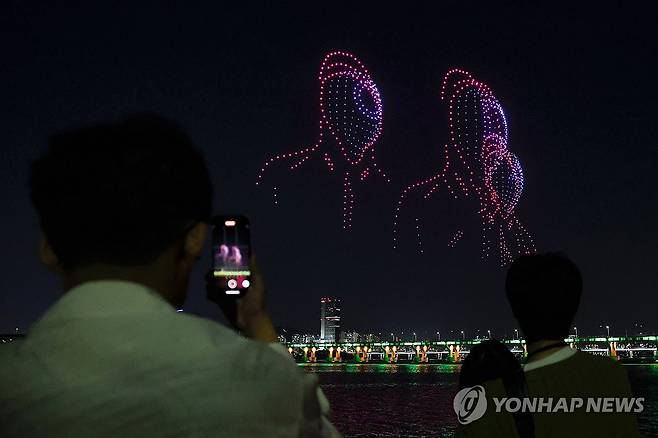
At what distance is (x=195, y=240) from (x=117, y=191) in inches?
11.2

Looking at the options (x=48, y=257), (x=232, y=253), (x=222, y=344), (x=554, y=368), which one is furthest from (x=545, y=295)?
(x=48, y=257)

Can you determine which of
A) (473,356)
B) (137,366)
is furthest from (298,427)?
(473,356)

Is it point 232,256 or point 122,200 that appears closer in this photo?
point 122,200

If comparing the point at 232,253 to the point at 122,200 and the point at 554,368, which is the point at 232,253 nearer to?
the point at 122,200

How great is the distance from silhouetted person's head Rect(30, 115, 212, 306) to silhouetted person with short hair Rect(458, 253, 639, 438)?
2.06 m

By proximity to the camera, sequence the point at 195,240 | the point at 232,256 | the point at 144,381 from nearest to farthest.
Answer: the point at 144,381 → the point at 195,240 → the point at 232,256

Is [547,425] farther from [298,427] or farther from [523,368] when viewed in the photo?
[298,427]

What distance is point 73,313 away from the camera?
5.66ft

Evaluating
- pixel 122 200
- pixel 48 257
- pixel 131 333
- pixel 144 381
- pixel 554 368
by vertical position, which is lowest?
pixel 554 368

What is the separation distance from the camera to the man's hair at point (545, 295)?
3656 millimetres

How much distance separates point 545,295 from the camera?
145 inches

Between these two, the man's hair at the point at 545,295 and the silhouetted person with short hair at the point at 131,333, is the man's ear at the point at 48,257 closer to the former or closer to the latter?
the silhouetted person with short hair at the point at 131,333

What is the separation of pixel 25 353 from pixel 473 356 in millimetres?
2342

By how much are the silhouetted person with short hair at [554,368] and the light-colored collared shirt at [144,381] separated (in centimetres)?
203
